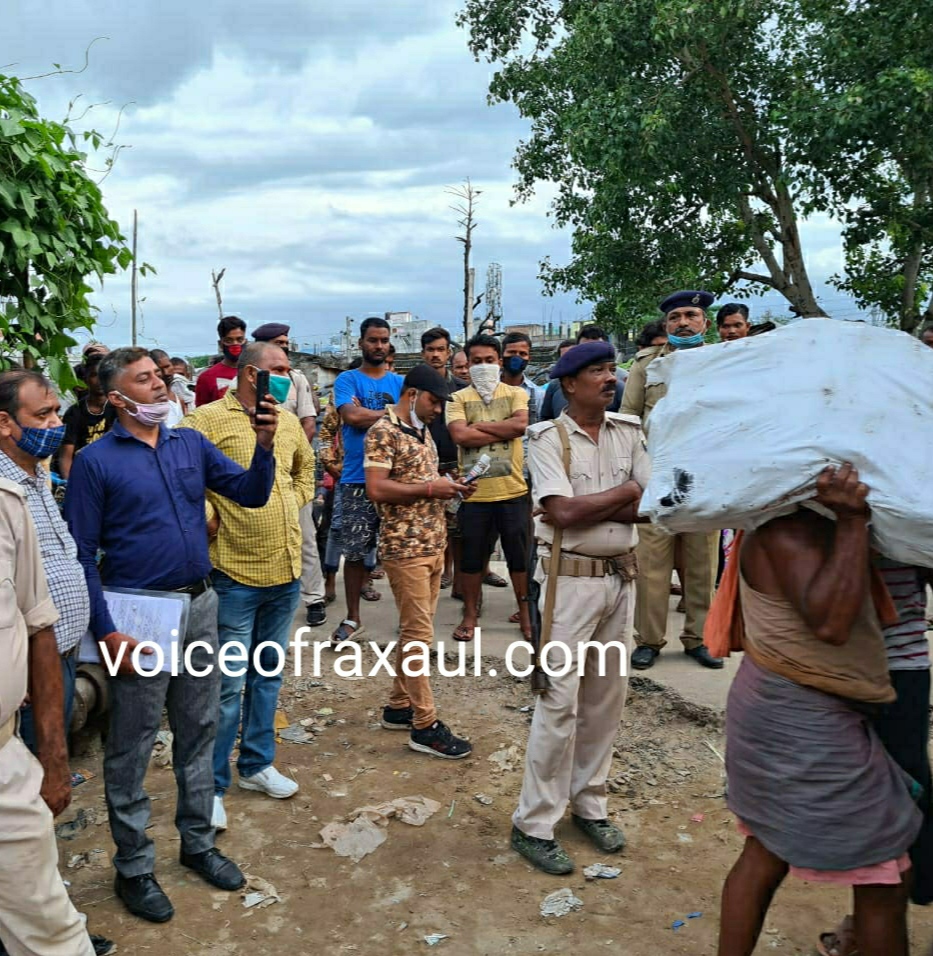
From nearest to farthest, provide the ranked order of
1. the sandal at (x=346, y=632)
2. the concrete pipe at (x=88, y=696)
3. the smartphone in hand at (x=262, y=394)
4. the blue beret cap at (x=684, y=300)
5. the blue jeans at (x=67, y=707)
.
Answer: the blue jeans at (x=67, y=707) → the smartphone in hand at (x=262, y=394) → the concrete pipe at (x=88, y=696) → the blue beret cap at (x=684, y=300) → the sandal at (x=346, y=632)

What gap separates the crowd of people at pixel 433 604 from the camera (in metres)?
2.27

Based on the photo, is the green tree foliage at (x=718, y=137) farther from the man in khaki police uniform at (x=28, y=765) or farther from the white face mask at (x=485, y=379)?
the man in khaki police uniform at (x=28, y=765)

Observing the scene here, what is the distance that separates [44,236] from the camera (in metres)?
3.27

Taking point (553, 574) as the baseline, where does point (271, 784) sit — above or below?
below

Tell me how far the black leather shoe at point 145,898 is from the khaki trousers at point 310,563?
289cm

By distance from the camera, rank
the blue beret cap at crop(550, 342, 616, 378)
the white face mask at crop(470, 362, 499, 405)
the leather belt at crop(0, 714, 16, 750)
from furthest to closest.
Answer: the white face mask at crop(470, 362, 499, 405), the blue beret cap at crop(550, 342, 616, 378), the leather belt at crop(0, 714, 16, 750)

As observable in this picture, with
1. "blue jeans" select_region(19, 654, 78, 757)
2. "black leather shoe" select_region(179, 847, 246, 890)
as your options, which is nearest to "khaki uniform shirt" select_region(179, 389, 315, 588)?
"blue jeans" select_region(19, 654, 78, 757)

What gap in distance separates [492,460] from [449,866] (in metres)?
2.92

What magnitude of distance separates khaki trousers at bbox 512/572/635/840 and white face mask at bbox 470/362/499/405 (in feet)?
7.95

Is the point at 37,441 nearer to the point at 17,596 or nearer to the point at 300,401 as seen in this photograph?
the point at 17,596

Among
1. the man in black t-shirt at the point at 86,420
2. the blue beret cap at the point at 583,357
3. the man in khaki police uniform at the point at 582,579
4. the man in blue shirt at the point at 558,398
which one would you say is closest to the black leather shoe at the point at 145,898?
→ the man in khaki police uniform at the point at 582,579

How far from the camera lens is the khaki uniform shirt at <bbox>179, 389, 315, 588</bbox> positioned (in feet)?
12.5

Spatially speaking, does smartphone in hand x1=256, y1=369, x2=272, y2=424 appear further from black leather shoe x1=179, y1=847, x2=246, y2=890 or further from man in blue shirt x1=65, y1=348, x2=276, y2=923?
black leather shoe x1=179, y1=847, x2=246, y2=890

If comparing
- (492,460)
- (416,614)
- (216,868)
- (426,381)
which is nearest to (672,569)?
(492,460)
